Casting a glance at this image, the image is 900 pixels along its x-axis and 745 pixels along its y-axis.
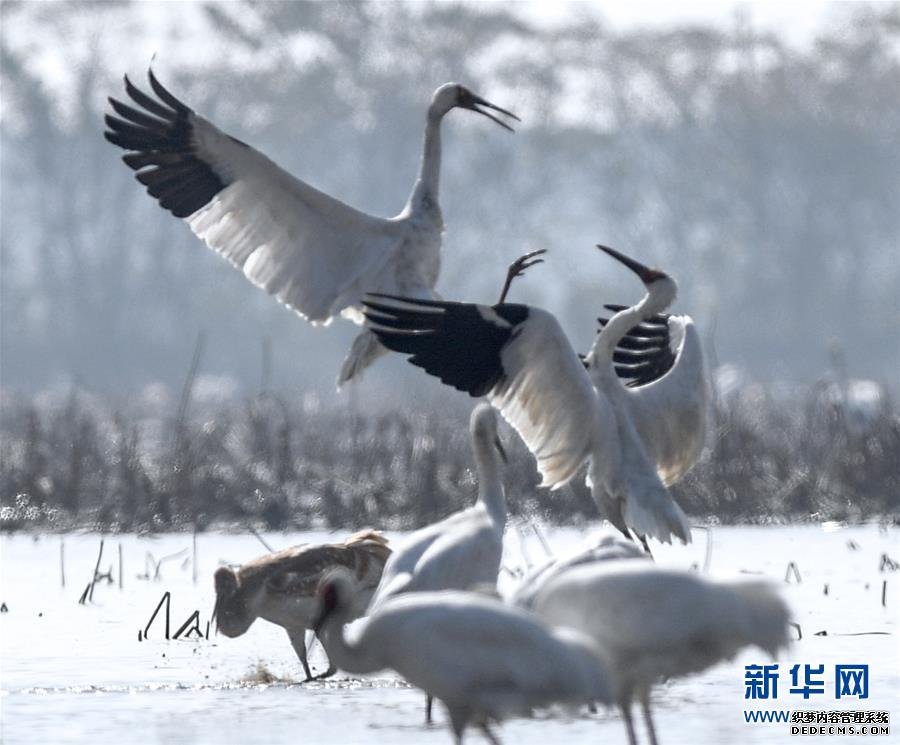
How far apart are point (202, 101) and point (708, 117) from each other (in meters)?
11.1

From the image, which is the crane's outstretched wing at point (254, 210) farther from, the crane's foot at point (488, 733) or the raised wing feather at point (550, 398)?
the crane's foot at point (488, 733)

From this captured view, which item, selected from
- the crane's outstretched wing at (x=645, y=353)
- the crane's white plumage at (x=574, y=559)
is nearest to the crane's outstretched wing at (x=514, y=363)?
the crane's white plumage at (x=574, y=559)

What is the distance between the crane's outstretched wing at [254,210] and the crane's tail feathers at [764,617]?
453 centimetres

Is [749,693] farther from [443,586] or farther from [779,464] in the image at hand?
[779,464]

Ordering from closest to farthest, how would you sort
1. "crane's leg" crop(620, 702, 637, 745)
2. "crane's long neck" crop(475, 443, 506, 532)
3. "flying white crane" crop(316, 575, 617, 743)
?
"flying white crane" crop(316, 575, 617, 743) < "crane's leg" crop(620, 702, 637, 745) < "crane's long neck" crop(475, 443, 506, 532)

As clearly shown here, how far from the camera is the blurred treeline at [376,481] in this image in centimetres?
1175

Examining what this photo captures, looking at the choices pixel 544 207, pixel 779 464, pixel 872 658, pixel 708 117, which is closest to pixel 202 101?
pixel 544 207

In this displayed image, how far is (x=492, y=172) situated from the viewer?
4716cm

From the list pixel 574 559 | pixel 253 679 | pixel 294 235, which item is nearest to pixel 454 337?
pixel 253 679

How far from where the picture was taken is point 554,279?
161ft

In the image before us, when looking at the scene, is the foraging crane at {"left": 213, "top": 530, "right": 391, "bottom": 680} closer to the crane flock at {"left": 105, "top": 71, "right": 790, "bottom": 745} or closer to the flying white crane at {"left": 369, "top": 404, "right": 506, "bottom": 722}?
the crane flock at {"left": 105, "top": 71, "right": 790, "bottom": 745}

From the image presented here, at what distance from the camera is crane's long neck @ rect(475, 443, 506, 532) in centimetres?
658

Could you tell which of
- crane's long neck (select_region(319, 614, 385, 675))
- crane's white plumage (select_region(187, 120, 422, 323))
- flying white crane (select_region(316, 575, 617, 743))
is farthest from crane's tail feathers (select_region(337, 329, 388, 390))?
flying white crane (select_region(316, 575, 617, 743))

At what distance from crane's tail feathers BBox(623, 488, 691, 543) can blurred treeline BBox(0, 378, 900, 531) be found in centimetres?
419
